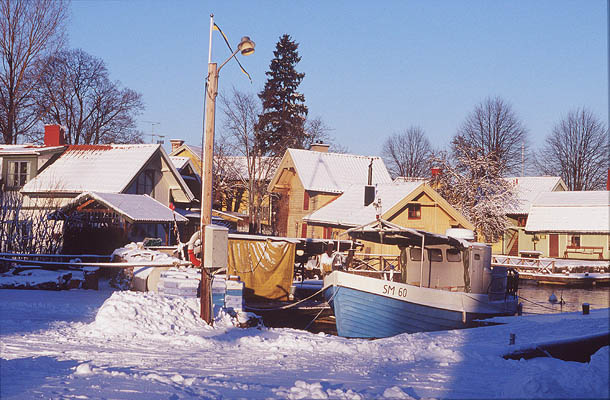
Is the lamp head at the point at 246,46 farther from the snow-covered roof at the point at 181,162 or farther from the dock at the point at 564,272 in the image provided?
the snow-covered roof at the point at 181,162

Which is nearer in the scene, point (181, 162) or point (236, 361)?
point (236, 361)

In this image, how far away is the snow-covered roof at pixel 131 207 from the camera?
28.8 meters

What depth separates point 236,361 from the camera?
11430 mm

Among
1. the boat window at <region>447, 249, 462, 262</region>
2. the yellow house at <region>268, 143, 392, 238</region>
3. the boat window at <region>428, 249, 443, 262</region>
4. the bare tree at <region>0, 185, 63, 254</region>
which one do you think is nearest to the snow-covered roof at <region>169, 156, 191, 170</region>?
the yellow house at <region>268, 143, 392, 238</region>

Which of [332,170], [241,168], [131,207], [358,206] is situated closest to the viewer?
[131,207]

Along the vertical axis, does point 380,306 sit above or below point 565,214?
below

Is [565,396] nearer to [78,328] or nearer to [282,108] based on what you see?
[78,328]

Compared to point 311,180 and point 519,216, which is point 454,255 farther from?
point 519,216

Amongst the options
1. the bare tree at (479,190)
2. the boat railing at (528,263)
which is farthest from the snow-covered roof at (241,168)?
the boat railing at (528,263)

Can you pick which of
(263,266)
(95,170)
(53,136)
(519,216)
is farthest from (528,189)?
(263,266)

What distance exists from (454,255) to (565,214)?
9863mm

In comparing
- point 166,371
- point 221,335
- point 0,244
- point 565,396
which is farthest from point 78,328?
point 0,244

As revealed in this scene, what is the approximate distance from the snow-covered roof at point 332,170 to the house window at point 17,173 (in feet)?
66.2

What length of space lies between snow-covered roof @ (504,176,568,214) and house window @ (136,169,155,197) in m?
30.6
